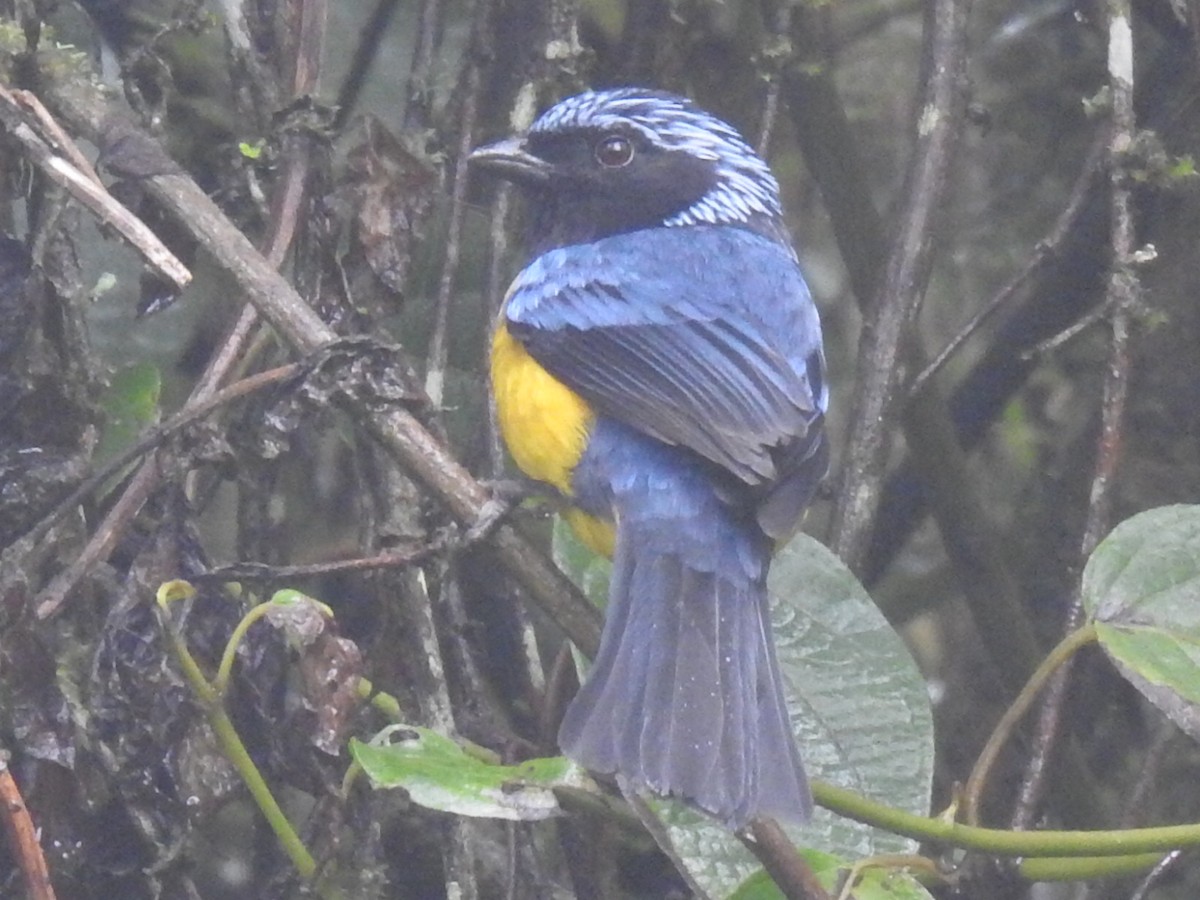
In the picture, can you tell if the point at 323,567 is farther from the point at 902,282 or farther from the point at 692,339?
the point at 902,282

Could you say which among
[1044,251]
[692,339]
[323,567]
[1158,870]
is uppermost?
[1044,251]

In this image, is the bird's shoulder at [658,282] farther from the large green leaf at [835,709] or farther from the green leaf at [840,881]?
the green leaf at [840,881]

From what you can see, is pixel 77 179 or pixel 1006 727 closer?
pixel 1006 727

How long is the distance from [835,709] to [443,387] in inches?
38.5

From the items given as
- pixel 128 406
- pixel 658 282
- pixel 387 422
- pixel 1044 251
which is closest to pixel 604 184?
pixel 658 282

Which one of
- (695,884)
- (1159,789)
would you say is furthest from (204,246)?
(1159,789)

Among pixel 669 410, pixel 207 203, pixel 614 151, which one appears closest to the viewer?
pixel 207 203

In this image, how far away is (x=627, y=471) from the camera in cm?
287

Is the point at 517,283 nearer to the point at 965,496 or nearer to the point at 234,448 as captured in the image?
the point at 234,448

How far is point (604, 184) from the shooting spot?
3.52m

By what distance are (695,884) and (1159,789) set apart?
1.89 metres

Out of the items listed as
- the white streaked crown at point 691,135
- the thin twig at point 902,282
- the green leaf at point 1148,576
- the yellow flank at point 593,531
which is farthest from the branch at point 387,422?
the white streaked crown at point 691,135

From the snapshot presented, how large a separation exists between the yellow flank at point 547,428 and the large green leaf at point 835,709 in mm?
65

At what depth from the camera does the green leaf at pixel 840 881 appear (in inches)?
85.1
